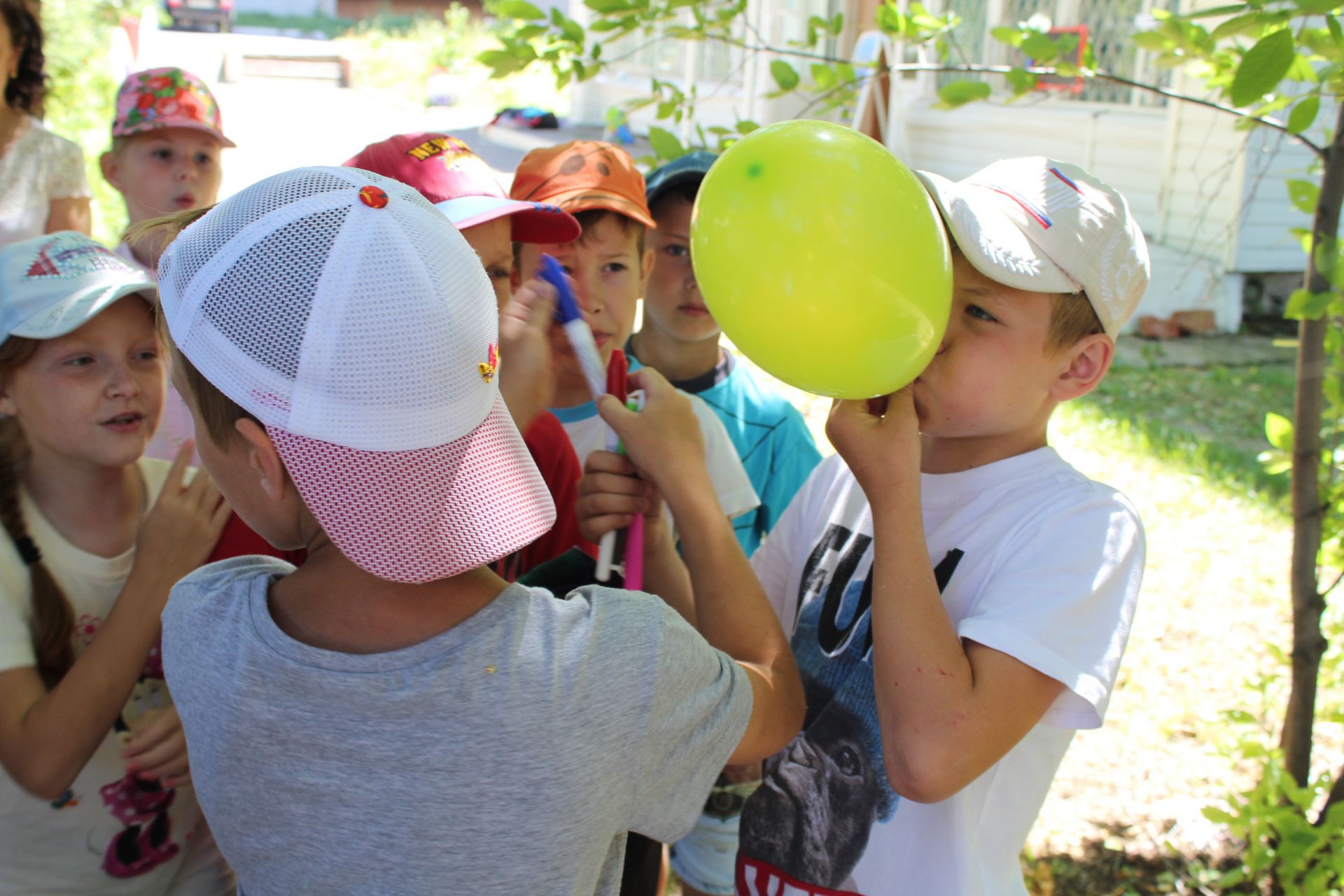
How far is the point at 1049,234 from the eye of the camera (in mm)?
1478

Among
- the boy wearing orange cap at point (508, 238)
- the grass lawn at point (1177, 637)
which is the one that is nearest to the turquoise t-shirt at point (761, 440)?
the boy wearing orange cap at point (508, 238)

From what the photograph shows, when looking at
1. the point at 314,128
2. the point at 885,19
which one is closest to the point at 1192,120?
the point at 885,19

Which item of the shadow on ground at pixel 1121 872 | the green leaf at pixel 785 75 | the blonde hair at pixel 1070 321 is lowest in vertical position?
the shadow on ground at pixel 1121 872

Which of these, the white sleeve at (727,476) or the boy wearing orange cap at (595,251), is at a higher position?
the boy wearing orange cap at (595,251)

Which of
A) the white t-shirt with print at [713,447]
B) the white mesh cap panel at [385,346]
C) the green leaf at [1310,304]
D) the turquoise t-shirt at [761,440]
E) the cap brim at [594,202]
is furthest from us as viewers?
the turquoise t-shirt at [761,440]

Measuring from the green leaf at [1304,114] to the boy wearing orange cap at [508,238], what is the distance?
4.92ft

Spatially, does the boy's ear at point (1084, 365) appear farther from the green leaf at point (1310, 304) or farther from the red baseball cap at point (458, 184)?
the red baseball cap at point (458, 184)

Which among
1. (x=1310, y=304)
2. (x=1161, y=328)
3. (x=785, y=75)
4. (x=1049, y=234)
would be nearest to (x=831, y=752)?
(x=1049, y=234)

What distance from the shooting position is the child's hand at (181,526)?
1.78 m

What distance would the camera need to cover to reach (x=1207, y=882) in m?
2.79

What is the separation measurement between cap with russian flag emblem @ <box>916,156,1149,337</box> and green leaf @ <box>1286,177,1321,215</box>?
1.14 metres

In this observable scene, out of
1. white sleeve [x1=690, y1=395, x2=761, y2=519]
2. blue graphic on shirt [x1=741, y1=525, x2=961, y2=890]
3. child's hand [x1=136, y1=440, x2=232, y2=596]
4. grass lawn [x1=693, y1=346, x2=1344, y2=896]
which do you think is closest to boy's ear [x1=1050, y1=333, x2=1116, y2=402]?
blue graphic on shirt [x1=741, y1=525, x2=961, y2=890]

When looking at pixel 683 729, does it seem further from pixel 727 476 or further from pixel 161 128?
pixel 161 128

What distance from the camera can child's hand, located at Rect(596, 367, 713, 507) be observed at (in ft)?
5.25
